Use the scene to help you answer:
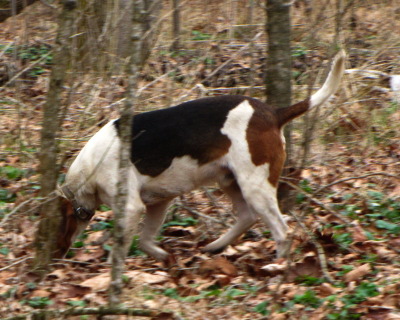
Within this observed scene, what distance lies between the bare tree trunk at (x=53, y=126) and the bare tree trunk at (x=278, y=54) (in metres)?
2.16

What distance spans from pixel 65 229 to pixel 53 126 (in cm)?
124

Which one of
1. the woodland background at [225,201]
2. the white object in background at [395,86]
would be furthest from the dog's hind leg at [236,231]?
the white object in background at [395,86]

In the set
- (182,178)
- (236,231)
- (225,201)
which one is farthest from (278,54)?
(225,201)

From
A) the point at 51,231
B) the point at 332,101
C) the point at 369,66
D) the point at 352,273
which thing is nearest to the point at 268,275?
the point at 352,273

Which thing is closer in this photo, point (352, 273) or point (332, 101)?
point (352, 273)

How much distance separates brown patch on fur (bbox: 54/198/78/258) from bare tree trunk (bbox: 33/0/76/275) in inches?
24.9

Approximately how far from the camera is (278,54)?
6.76 metres

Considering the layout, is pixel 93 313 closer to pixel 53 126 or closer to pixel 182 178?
pixel 53 126

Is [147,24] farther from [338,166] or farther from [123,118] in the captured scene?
[123,118]

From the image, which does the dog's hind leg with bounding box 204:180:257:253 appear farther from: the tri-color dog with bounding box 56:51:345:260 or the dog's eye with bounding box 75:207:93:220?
the dog's eye with bounding box 75:207:93:220

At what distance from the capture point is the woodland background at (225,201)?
5062 millimetres

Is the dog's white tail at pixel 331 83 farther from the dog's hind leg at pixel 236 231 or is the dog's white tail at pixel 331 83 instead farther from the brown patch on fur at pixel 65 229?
the brown patch on fur at pixel 65 229

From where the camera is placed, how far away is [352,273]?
17.5 feet

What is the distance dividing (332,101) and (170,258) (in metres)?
3.97
